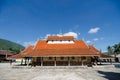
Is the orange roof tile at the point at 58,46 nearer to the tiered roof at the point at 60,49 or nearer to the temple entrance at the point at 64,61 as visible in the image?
the tiered roof at the point at 60,49

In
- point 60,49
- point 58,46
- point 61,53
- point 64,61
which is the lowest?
point 64,61

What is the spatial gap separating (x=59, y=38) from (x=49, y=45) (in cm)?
309

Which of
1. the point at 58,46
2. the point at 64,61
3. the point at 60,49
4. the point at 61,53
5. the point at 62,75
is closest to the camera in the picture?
the point at 62,75

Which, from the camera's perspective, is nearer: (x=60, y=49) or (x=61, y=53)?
(x=61, y=53)

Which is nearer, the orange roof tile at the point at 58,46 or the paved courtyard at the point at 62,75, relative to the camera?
the paved courtyard at the point at 62,75

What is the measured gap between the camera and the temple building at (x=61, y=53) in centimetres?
2852

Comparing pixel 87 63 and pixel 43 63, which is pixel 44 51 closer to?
pixel 43 63

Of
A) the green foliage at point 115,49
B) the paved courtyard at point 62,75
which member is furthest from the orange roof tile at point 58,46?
the green foliage at point 115,49

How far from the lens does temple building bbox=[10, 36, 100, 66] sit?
28523mm

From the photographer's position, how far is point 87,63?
30.9 m

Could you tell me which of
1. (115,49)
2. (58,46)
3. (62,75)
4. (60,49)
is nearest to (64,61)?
(60,49)

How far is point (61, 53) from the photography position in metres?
29.0

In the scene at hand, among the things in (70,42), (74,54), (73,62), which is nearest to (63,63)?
(73,62)

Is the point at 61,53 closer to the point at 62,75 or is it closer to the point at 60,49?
the point at 60,49
